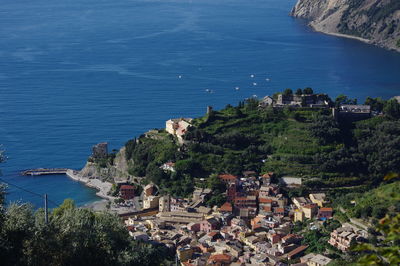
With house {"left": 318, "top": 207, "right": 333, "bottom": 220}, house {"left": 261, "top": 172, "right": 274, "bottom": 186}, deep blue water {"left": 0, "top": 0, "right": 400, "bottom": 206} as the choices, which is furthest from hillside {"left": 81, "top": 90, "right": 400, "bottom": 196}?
deep blue water {"left": 0, "top": 0, "right": 400, "bottom": 206}

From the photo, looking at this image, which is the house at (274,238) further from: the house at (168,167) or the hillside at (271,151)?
the house at (168,167)

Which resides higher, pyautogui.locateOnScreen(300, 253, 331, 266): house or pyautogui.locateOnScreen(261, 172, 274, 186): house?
pyautogui.locateOnScreen(261, 172, 274, 186): house

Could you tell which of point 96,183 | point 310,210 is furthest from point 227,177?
point 96,183

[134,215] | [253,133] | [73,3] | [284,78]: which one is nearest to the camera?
[134,215]

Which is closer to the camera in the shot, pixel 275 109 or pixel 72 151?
pixel 275 109

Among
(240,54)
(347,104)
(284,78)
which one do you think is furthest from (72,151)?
(240,54)

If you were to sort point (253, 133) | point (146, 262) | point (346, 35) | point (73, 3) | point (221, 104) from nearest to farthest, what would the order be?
1. point (146, 262)
2. point (253, 133)
3. point (221, 104)
4. point (346, 35)
5. point (73, 3)

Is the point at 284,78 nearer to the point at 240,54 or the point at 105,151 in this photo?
the point at 240,54

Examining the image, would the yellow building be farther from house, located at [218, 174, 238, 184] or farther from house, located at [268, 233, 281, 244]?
house, located at [218, 174, 238, 184]
